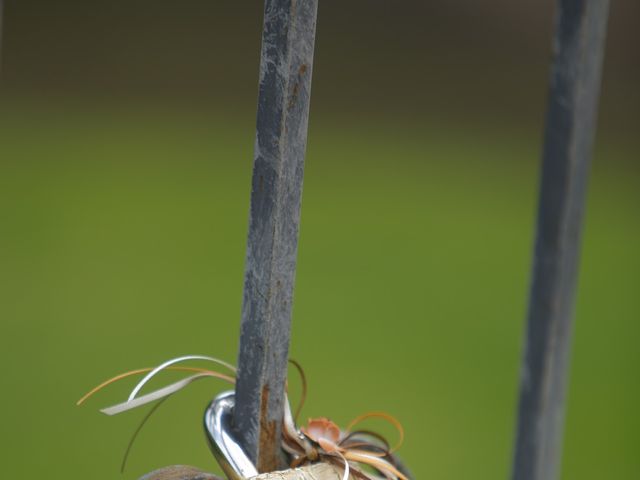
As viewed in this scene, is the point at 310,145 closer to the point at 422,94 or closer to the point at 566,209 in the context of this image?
the point at 422,94

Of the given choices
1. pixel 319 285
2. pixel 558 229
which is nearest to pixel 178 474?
pixel 558 229

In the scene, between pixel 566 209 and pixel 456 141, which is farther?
pixel 456 141

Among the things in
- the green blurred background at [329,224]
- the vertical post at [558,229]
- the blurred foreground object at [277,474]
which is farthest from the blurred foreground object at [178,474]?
the green blurred background at [329,224]

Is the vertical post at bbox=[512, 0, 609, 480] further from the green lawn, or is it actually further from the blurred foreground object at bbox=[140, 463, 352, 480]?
the green lawn

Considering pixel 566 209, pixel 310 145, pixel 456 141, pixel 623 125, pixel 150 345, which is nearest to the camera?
pixel 566 209

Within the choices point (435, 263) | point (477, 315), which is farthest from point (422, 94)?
point (477, 315)

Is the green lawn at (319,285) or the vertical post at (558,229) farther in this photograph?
the green lawn at (319,285)

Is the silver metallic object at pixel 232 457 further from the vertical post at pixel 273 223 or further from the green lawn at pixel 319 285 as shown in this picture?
the green lawn at pixel 319 285
